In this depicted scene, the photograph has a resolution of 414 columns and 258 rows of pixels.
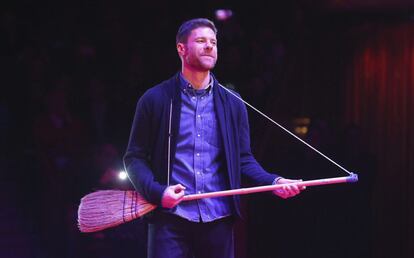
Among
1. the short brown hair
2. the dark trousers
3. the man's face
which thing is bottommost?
the dark trousers

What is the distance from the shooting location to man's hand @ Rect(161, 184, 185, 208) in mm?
3086

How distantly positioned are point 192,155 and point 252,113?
14.8 ft

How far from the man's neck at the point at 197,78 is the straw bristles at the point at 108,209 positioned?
593 millimetres

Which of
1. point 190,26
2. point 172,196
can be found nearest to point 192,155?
point 172,196

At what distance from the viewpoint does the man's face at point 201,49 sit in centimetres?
338

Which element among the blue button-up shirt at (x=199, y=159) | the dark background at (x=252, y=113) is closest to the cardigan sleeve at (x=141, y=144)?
the blue button-up shirt at (x=199, y=159)

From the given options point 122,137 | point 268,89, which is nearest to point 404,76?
point 268,89

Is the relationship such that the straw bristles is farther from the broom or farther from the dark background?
the dark background

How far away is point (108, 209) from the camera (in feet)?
11.3

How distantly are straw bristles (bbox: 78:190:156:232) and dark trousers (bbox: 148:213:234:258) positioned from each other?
4.6 inches

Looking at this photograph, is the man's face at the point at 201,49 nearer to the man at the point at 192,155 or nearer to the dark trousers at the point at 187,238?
the man at the point at 192,155

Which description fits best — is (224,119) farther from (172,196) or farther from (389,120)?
(389,120)

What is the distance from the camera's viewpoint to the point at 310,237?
21.6 ft

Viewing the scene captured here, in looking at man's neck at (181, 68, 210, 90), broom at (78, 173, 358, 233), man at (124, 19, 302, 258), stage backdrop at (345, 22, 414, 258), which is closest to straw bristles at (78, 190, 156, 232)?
broom at (78, 173, 358, 233)
